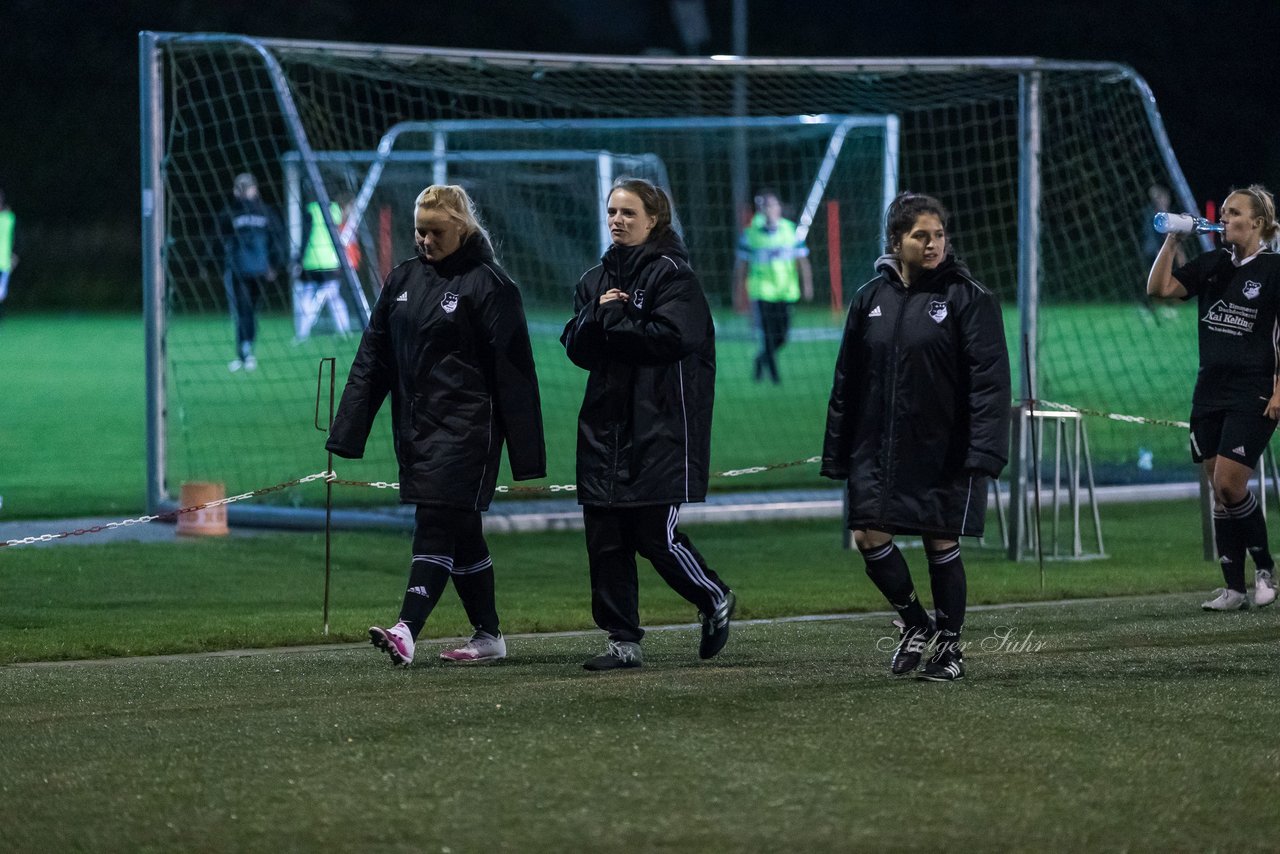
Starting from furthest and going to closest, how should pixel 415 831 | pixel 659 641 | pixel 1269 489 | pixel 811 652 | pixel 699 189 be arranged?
pixel 699 189
pixel 1269 489
pixel 659 641
pixel 811 652
pixel 415 831

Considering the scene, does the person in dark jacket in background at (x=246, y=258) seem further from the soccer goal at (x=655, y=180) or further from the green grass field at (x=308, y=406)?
the green grass field at (x=308, y=406)

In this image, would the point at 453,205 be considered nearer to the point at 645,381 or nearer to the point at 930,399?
the point at 645,381

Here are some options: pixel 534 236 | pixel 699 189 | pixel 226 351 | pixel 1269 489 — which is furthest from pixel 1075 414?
pixel 699 189

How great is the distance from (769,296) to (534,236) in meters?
5.53

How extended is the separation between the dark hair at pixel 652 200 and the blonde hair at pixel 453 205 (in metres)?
0.50

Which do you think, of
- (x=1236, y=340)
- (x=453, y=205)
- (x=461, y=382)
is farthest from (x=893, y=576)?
(x=1236, y=340)

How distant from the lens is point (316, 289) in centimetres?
1731

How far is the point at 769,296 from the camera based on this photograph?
766 inches

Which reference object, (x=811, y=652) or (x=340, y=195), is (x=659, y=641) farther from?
(x=340, y=195)

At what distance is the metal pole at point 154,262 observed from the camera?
11312 millimetres

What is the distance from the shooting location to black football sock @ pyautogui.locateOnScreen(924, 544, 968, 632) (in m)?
6.30

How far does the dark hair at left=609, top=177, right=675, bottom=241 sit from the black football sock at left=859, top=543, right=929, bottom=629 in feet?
4.19

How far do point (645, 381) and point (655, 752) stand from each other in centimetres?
160

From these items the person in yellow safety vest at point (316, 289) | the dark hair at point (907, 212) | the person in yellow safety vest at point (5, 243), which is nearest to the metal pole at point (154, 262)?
the person in yellow safety vest at point (316, 289)
